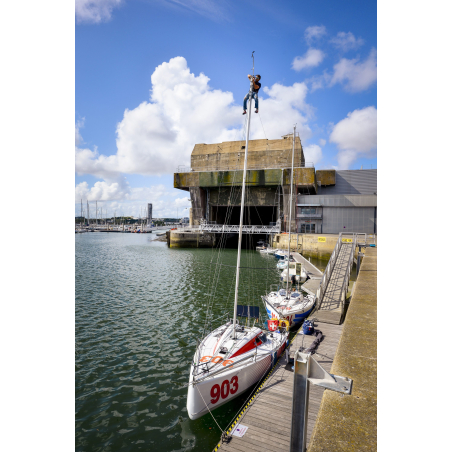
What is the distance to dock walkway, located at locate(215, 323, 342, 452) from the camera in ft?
20.9

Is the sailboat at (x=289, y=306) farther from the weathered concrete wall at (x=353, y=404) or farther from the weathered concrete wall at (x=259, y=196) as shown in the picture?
the weathered concrete wall at (x=259, y=196)

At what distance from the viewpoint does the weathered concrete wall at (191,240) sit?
51.2 metres

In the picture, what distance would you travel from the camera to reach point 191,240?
51.3 meters

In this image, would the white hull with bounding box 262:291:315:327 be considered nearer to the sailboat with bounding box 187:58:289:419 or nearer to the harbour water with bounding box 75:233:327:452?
the harbour water with bounding box 75:233:327:452

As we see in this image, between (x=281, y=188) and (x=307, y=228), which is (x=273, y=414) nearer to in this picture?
(x=307, y=228)

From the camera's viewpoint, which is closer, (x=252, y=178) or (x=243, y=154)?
(x=252, y=178)

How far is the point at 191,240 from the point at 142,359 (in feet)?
132

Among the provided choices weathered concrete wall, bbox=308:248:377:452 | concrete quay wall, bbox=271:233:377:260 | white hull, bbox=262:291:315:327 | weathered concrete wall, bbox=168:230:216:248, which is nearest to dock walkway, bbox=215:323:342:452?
weathered concrete wall, bbox=308:248:377:452

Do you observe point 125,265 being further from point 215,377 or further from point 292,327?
point 215,377

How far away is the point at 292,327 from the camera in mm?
14289

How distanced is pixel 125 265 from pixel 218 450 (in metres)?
29.8

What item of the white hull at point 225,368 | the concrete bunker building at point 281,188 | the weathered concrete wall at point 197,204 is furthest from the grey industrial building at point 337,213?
the white hull at point 225,368

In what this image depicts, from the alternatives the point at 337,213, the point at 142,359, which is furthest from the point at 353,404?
the point at 337,213

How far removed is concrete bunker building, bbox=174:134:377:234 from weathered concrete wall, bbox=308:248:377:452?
3602 centimetres
